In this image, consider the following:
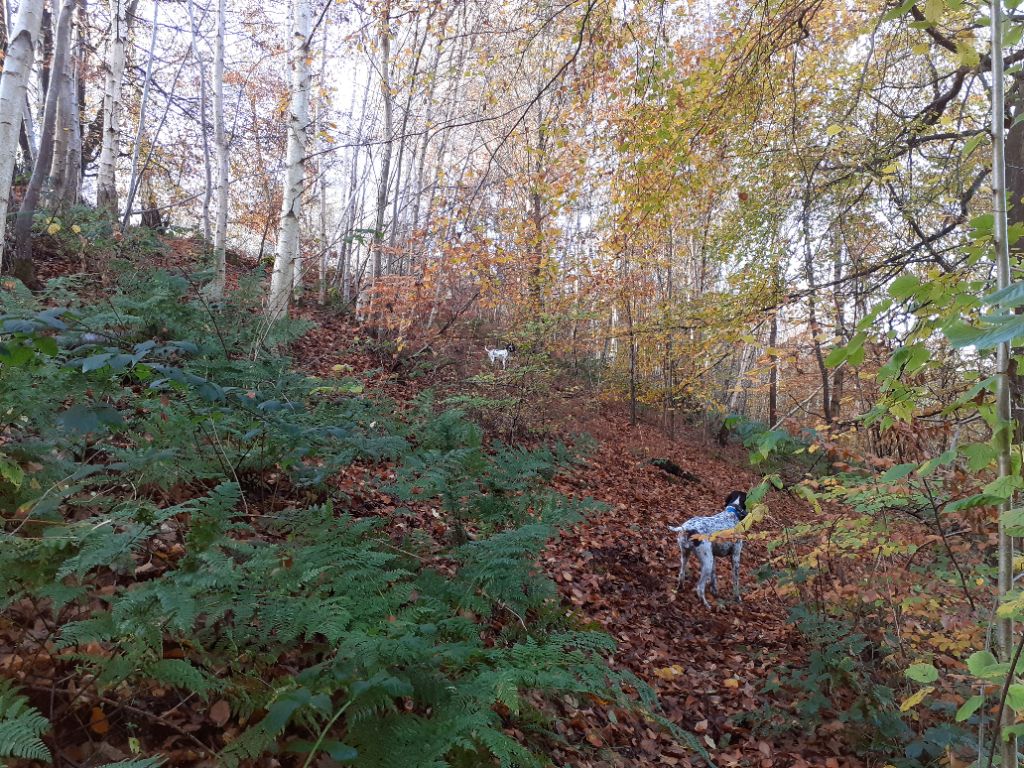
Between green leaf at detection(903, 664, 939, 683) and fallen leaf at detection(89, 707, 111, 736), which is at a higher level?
green leaf at detection(903, 664, 939, 683)

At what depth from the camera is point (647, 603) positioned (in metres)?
5.66

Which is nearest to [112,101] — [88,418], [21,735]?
[88,418]

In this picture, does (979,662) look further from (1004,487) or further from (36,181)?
(36,181)

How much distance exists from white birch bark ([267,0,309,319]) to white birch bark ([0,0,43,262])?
3.08 meters

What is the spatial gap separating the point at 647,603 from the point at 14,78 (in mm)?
7123

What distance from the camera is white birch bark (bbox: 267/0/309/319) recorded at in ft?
23.6

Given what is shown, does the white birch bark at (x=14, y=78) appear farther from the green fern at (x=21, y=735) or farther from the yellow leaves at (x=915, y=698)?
the yellow leaves at (x=915, y=698)

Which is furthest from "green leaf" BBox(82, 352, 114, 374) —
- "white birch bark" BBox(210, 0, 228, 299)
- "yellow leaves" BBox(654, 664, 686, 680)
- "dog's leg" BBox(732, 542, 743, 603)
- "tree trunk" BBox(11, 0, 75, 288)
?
"white birch bark" BBox(210, 0, 228, 299)

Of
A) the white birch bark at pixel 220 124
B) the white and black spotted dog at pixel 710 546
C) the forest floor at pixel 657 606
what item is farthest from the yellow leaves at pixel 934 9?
the white birch bark at pixel 220 124

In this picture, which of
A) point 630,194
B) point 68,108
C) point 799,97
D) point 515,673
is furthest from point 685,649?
point 68,108

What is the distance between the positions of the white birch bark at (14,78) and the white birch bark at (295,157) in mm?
3082

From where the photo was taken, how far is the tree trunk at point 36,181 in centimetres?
674

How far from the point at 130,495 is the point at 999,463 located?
3.77 meters

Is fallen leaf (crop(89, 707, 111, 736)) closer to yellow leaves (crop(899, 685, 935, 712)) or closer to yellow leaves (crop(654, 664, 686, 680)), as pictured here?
yellow leaves (crop(899, 685, 935, 712))
